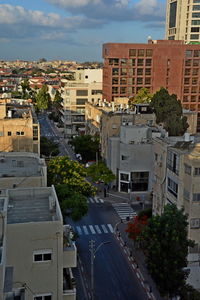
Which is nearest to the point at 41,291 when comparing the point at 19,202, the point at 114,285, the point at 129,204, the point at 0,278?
the point at 19,202

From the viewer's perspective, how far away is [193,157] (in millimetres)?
35000

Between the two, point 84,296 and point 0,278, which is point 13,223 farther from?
point 84,296

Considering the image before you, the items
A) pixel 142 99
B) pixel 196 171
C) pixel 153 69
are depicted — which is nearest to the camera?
pixel 196 171

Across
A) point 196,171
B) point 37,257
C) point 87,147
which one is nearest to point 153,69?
point 87,147

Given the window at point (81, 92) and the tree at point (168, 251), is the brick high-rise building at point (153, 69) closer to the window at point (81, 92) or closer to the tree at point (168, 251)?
the window at point (81, 92)

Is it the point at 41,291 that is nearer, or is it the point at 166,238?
the point at 41,291

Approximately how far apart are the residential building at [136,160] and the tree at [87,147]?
14951 millimetres

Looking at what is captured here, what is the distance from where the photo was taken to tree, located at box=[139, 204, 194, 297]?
1066 inches

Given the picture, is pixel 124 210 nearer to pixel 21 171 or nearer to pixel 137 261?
pixel 137 261

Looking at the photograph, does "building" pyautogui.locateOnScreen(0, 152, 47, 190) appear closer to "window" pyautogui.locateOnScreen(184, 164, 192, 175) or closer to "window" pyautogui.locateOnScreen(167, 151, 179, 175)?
"window" pyautogui.locateOnScreen(167, 151, 179, 175)

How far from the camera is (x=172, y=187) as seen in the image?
38.5 metres

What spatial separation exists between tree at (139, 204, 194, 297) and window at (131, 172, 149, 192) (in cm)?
3141

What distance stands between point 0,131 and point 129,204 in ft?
73.4

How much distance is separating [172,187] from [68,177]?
1167 centimetres
